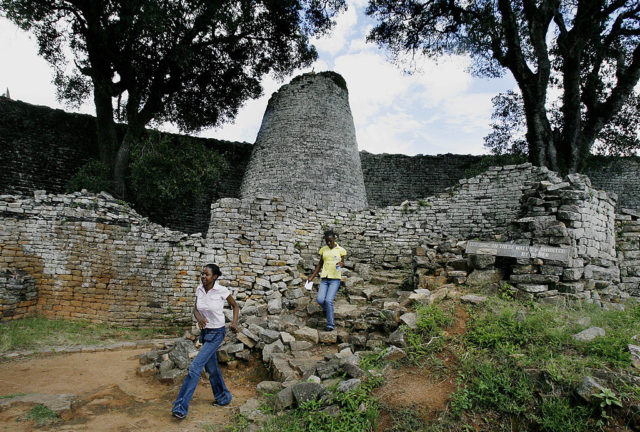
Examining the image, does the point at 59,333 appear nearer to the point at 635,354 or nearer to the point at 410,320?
the point at 410,320

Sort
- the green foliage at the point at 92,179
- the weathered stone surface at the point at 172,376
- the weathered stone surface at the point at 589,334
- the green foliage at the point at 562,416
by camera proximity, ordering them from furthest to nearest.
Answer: the green foliage at the point at 92,179, the weathered stone surface at the point at 172,376, the weathered stone surface at the point at 589,334, the green foliage at the point at 562,416

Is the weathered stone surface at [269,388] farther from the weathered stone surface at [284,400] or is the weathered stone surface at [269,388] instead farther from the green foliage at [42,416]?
the green foliage at [42,416]

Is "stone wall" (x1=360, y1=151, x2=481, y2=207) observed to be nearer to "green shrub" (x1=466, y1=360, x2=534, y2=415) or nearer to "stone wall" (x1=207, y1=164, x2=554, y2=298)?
"stone wall" (x1=207, y1=164, x2=554, y2=298)

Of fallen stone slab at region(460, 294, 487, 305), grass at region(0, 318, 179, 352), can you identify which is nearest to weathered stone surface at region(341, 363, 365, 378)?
fallen stone slab at region(460, 294, 487, 305)

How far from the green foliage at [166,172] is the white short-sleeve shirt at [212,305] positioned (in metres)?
8.59

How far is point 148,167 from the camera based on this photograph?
11.8 meters

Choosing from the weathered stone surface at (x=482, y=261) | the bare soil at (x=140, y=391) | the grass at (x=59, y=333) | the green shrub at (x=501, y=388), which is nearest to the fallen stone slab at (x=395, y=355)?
the bare soil at (x=140, y=391)

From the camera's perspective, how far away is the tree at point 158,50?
11.6 m

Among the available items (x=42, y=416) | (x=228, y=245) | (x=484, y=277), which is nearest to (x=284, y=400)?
(x=42, y=416)

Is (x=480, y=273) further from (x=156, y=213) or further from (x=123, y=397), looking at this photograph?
(x=156, y=213)

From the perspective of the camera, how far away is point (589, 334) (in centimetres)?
394

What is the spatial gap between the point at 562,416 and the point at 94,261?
9.34 m

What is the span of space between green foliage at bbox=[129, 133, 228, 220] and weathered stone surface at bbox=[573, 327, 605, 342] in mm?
11244

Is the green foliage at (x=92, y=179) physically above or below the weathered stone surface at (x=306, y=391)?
above
